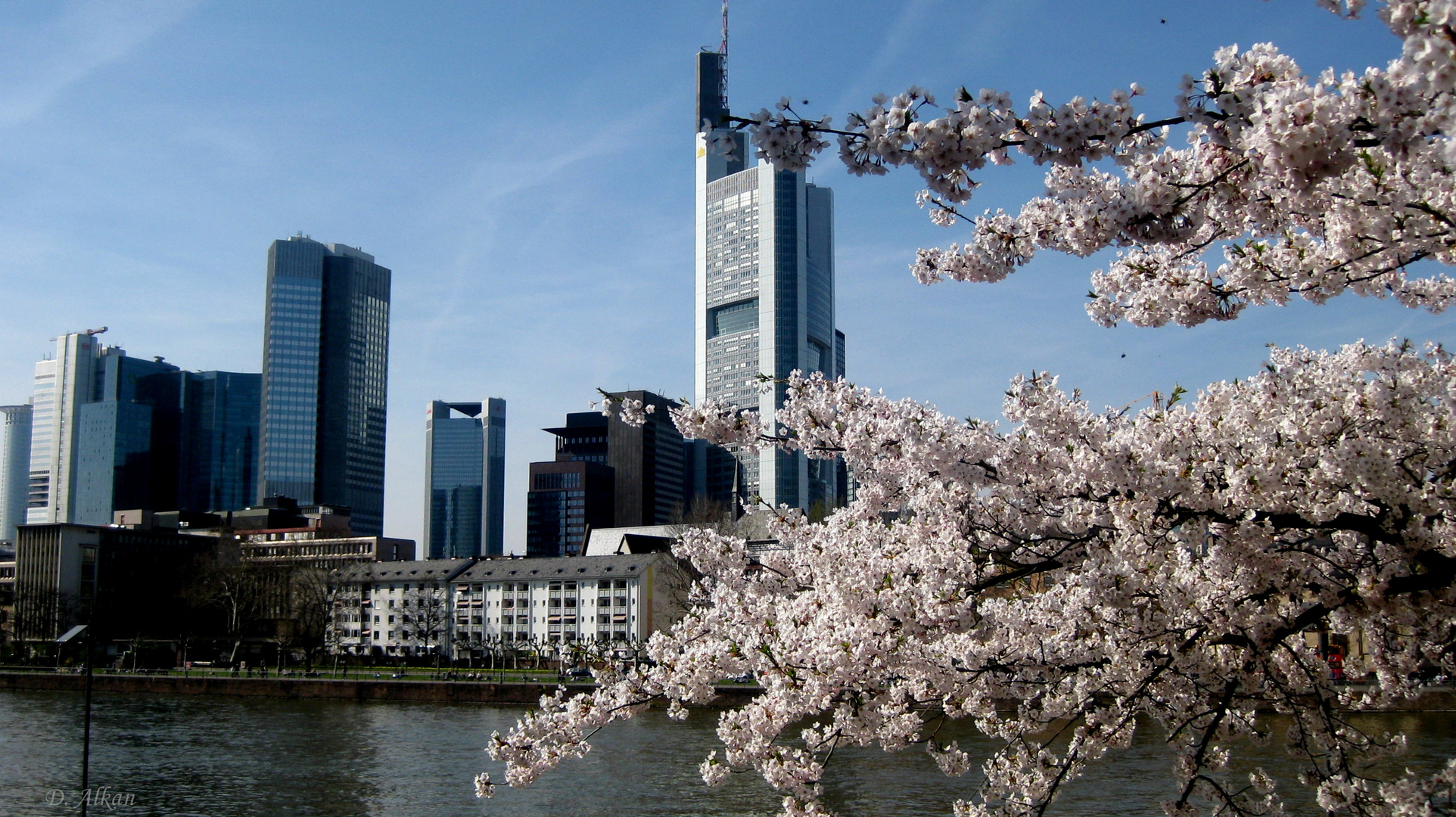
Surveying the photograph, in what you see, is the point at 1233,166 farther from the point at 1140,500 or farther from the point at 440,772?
the point at 440,772

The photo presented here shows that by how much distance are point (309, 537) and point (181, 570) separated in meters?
28.8

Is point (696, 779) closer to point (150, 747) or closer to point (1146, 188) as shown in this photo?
point (150, 747)

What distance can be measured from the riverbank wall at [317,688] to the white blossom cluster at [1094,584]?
4066 cm

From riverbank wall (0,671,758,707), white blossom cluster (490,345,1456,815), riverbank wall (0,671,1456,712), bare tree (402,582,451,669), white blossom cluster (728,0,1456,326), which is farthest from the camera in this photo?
bare tree (402,582,451,669)

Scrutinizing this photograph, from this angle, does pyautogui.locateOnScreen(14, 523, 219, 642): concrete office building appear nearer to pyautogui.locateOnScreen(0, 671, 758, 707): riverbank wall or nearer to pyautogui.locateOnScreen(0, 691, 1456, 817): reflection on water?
pyautogui.locateOnScreen(0, 671, 758, 707): riverbank wall

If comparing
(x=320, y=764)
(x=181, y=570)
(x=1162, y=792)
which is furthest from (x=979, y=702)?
(x=181, y=570)

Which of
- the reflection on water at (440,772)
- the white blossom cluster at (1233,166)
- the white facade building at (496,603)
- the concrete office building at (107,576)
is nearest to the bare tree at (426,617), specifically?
the white facade building at (496,603)

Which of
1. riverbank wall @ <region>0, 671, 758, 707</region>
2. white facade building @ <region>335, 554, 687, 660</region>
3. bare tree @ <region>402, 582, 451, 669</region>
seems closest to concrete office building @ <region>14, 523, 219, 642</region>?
white facade building @ <region>335, 554, 687, 660</region>

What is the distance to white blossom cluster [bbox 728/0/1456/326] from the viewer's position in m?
3.81

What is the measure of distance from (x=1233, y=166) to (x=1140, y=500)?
86.1 inches

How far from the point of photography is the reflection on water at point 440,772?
24969mm

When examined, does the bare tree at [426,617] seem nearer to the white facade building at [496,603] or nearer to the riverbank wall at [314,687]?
the white facade building at [496,603]

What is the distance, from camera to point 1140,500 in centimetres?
611

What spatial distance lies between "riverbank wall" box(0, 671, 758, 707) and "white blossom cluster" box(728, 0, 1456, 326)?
44772 millimetres
